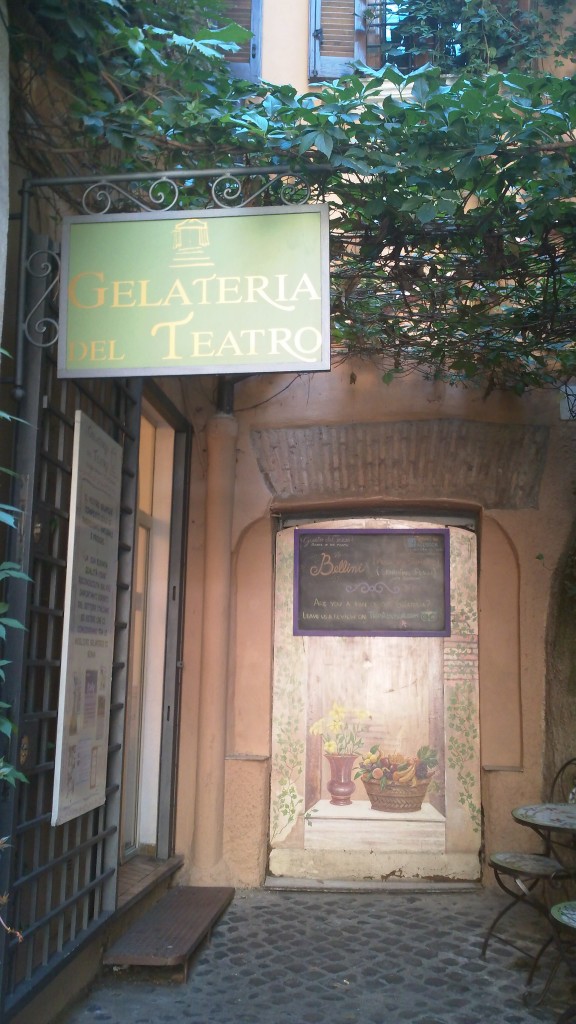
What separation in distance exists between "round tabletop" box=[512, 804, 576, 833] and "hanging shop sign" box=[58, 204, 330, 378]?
8.83 feet

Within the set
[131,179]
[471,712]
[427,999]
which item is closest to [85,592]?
[131,179]

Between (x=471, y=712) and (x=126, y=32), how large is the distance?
16.2 feet

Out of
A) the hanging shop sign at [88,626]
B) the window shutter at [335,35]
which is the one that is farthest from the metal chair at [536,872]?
the window shutter at [335,35]

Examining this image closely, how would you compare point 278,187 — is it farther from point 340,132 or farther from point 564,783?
point 564,783

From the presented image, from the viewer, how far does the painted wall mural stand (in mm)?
6477

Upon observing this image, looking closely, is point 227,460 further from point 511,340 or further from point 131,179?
point 131,179

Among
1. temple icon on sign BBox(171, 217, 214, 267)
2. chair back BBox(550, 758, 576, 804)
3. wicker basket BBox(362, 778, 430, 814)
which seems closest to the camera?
temple icon on sign BBox(171, 217, 214, 267)

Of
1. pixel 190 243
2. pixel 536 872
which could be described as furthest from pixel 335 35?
pixel 536 872

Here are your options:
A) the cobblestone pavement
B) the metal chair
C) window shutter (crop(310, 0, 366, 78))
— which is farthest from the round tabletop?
window shutter (crop(310, 0, 366, 78))

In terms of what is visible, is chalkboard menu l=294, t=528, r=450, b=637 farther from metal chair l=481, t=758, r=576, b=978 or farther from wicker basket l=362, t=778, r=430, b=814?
metal chair l=481, t=758, r=576, b=978

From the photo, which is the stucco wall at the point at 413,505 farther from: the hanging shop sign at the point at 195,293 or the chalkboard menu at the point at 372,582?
the hanging shop sign at the point at 195,293

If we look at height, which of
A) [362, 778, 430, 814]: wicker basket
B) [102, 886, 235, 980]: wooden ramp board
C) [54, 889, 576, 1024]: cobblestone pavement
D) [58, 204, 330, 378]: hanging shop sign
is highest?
[58, 204, 330, 378]: hanging shop sign

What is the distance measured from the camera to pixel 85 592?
3990mm

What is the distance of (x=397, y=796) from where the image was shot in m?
6.59
